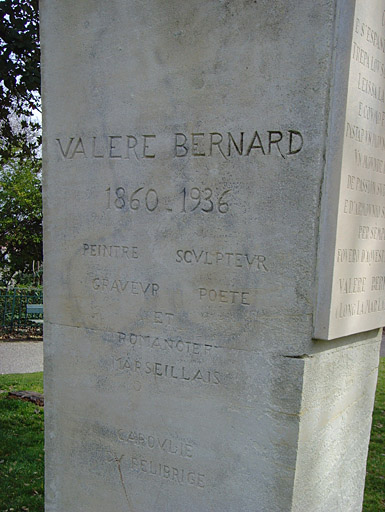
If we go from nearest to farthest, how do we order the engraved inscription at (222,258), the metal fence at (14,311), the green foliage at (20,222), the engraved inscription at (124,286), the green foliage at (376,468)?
1. the engraved inscription at (222,258)
2. the engraved inscription at (124,286)
3. the green foliage at (376,468)
4. the metal fence at (14,311)
5. the green foliage at (20,222)

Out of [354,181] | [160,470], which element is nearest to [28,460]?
[160,470]

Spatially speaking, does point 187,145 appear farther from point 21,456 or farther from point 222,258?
point 21,456

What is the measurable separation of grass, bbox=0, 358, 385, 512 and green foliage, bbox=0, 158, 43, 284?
8.58 metres

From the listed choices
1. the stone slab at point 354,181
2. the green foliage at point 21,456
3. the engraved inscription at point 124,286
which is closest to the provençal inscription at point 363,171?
the stone slab at point 354,181

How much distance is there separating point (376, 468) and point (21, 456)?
3405mm

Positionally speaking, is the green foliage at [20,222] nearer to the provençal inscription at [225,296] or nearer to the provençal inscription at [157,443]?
the provençal inscription at [157,443]

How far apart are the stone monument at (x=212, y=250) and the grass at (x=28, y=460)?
63.3 inches

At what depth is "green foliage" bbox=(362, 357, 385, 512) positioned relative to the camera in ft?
14.6

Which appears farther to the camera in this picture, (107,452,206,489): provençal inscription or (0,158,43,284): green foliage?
(0,158,43,284): green foliage

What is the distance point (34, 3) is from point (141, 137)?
3.56 m

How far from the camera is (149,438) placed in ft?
8.71

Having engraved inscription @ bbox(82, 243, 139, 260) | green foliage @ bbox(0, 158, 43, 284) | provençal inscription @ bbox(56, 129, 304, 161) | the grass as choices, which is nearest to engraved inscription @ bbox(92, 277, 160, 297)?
engraved inscription @ bbox(82, 243, 139, 260)

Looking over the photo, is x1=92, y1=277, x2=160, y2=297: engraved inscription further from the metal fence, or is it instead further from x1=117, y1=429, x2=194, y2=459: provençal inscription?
the metal fence

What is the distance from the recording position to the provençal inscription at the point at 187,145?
7.21ft
